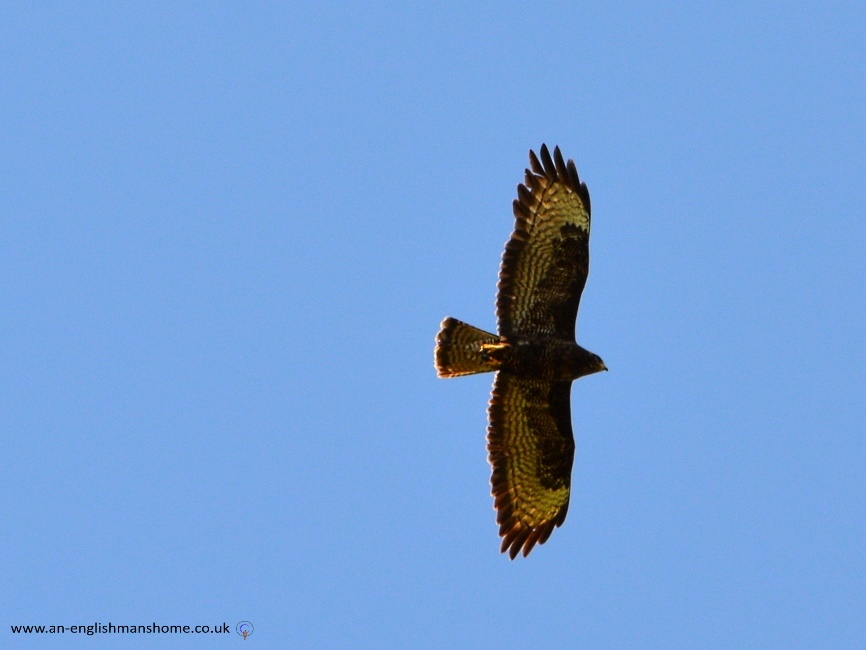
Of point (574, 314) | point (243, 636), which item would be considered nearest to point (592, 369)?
point (574, 314)

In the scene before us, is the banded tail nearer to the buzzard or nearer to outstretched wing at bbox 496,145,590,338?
the buzzard

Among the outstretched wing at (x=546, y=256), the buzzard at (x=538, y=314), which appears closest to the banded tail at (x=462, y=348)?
the buzzard at (x=538, y=314)

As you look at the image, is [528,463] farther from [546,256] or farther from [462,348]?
[546,256]

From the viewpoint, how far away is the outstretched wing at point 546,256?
1783cm

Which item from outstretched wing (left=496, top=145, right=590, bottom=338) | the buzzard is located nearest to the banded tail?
the buzzard

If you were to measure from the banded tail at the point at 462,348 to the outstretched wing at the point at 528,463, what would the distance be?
0.45m

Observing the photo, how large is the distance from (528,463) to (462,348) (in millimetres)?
1523

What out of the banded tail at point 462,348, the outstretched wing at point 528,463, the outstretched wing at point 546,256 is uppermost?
the outstretched wing at point 546,256

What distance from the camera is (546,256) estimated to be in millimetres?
17828

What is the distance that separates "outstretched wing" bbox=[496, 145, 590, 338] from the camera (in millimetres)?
17828

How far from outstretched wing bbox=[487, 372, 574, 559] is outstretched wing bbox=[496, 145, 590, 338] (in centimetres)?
73

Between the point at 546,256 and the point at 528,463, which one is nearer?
the point at 546,256

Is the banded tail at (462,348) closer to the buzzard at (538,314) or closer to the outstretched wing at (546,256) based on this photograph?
the buzzard at (538,314)

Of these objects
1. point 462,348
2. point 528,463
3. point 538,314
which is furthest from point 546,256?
point 528,463
